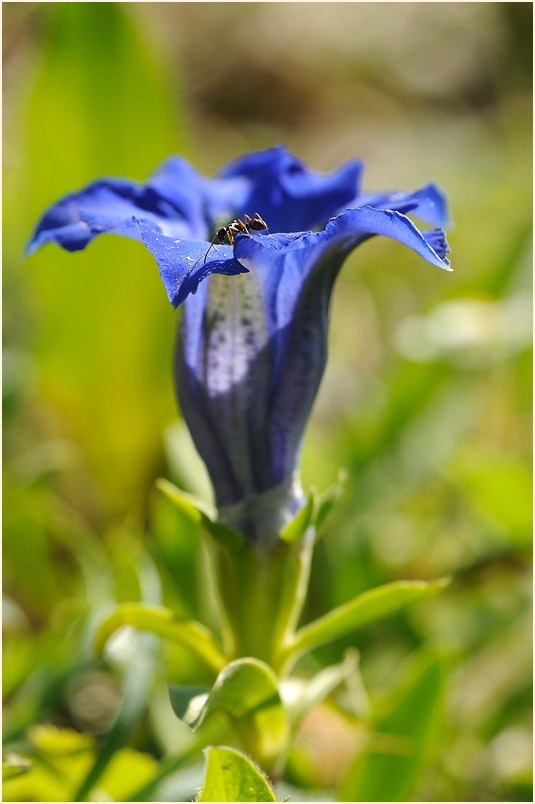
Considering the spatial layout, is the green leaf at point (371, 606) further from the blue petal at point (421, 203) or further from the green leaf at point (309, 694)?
the blue petal at point (421, 203)

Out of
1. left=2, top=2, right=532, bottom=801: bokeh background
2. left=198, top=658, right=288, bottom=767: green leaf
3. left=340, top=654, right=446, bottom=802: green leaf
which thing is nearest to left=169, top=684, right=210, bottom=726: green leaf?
left=198, top=658, right=288, bottom=767: green leaf

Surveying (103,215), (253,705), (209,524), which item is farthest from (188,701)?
(103,215)

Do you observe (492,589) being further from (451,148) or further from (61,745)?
(451,148)

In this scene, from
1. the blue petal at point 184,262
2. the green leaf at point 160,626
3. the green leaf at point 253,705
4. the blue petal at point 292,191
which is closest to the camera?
the blue petal at point 184,262

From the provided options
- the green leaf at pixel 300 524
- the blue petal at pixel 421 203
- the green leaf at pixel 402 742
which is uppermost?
the blue petal at pixel 421 203

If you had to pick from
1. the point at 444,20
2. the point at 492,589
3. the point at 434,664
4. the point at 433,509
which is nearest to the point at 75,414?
the point at 433,509

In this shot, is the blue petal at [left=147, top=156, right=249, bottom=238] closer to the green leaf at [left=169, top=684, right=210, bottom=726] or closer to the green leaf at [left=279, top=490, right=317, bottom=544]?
the green leaf at [left=279, top=490, right=317, bottom=544]

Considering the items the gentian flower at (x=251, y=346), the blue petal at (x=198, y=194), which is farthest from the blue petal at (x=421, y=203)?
the blue petal at (x=198, y=194)
